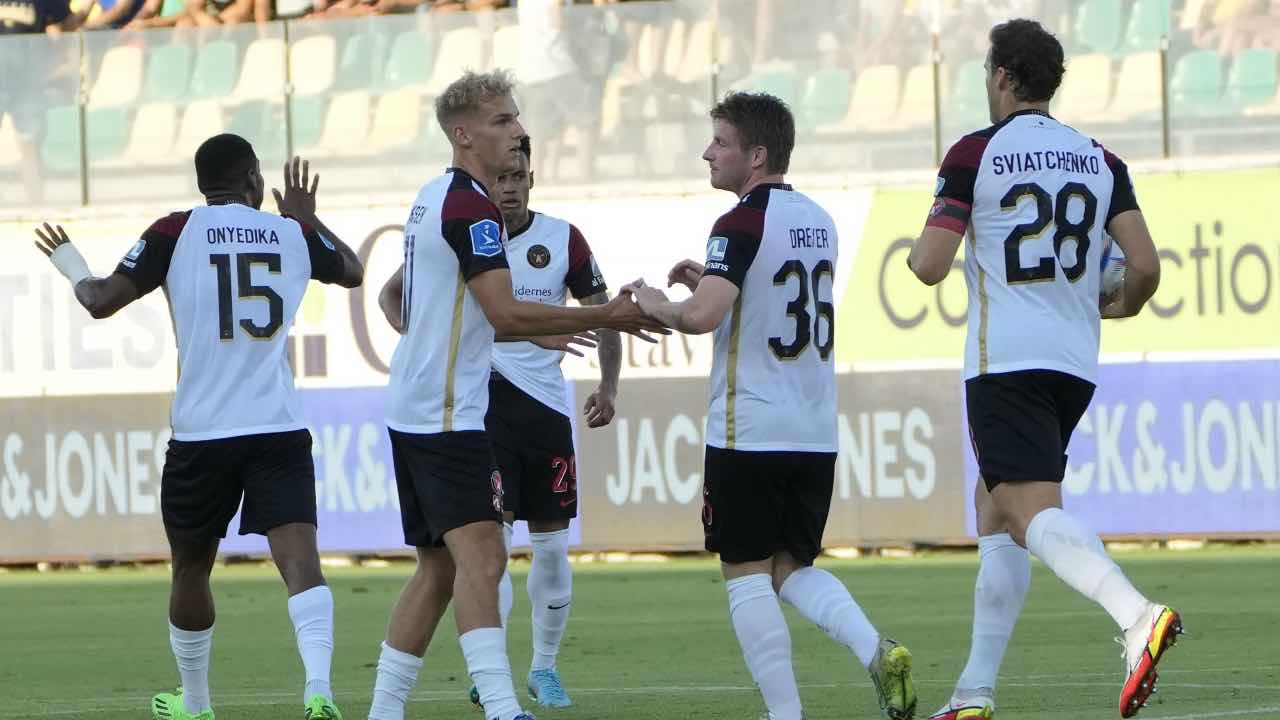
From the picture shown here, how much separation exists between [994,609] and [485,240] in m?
1.97

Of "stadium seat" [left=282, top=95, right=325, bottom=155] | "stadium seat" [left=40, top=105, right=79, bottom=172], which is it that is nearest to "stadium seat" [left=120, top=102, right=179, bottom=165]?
"stadium seat" [left=40, top=105, right=79, bottom=172]

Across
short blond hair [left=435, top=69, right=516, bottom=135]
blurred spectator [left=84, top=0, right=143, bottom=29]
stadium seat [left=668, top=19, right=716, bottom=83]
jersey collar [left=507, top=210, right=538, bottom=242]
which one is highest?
blurred spectator [left=84, top=0, right=143, bottom=29]

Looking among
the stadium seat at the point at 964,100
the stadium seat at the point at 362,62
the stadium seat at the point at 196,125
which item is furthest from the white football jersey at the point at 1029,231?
the stadium seat at the point at 196,125

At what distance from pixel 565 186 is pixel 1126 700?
1245cm

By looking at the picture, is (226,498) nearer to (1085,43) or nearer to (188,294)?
(188,294)

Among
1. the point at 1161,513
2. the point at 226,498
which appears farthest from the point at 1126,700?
the point at 1161,513

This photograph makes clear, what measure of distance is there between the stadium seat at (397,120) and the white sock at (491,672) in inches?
485

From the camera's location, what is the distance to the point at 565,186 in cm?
1783

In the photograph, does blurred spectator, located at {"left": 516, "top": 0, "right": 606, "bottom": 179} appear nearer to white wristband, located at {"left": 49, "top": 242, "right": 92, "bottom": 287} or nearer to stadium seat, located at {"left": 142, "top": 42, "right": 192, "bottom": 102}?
stadium seat, located at {"left": 142, "top": 42, "right": 192, "bottom": 102}

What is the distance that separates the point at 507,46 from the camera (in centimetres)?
1822

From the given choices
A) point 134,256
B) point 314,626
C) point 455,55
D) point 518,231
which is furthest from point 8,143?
point 314,626

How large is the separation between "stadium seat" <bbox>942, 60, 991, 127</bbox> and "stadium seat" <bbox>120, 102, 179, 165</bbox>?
21.8 ft

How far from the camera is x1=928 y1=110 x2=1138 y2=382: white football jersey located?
6438 mm

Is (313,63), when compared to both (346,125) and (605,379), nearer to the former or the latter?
(346,125)
